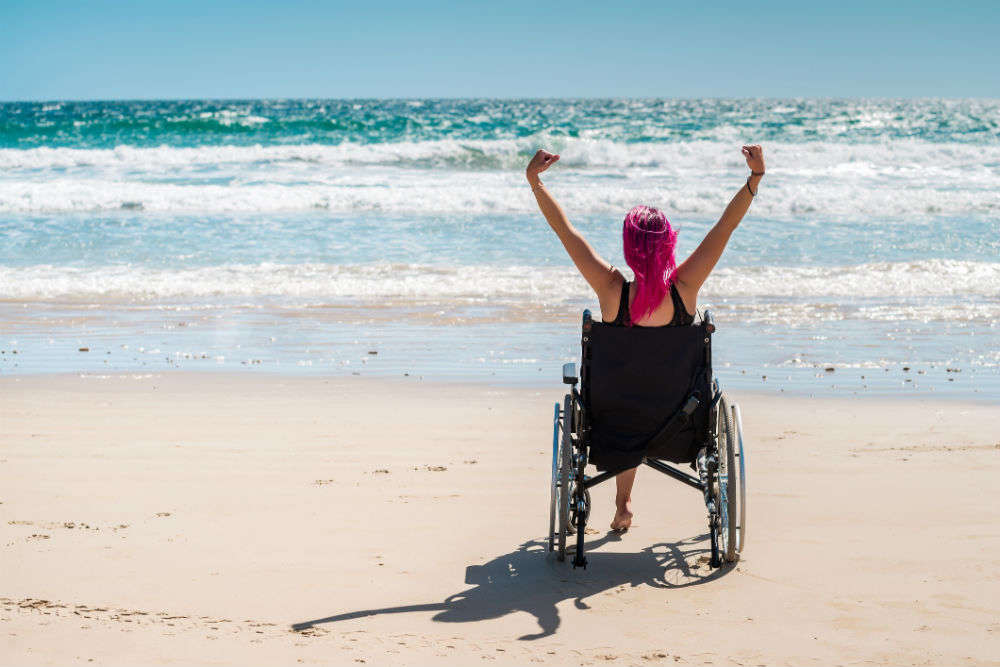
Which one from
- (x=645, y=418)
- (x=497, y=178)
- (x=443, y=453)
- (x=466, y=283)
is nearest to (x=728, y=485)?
(x=645, y=418)

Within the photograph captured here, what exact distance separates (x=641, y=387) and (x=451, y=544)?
95cm

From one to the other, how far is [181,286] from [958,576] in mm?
8152

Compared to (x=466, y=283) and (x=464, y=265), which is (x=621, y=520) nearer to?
(x=466, y=283)

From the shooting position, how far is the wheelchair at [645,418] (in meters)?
3.25

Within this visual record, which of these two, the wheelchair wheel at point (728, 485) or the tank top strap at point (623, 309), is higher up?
the tank top strap at point (623, 309)

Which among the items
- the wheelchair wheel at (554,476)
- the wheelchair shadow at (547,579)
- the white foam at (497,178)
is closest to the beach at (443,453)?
the wheelchair shadow at (547,579)

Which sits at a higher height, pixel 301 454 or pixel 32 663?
pixel 301 454

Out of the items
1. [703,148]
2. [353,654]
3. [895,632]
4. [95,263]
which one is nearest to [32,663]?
[353,654]

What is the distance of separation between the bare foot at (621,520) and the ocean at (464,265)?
8.45 feet

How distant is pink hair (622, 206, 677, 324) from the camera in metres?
3.23

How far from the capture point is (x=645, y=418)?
3.32 meters

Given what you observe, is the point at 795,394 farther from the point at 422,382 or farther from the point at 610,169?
the point at 610,169

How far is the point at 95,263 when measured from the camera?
36.9 ft

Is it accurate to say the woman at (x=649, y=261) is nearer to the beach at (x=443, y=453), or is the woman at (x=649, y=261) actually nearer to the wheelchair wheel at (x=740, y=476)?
the wheelchair wheel at (x=740, y=476)
